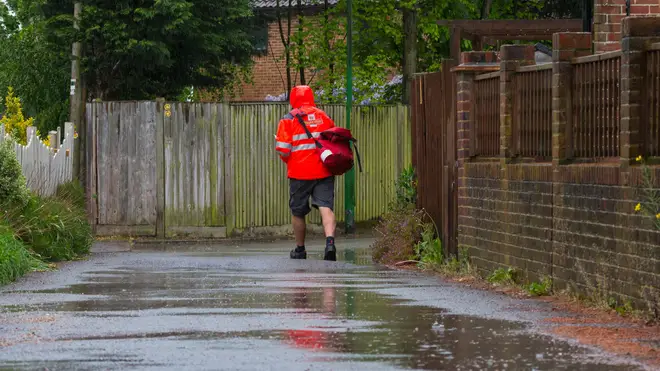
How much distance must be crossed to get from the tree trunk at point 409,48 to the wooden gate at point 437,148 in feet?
51.4

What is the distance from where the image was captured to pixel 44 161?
1866cm

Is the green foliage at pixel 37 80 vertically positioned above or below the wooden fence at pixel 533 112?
above

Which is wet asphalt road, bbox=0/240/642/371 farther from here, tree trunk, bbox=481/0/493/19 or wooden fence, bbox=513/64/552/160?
tree trunk, bbox=481/0/493/19

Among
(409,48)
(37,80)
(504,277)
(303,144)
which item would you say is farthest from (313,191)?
(37,80)

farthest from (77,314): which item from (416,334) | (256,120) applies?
(256,120)

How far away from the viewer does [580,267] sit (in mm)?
10195

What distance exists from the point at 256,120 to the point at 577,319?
1493 cm

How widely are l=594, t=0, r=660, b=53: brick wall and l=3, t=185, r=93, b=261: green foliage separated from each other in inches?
231

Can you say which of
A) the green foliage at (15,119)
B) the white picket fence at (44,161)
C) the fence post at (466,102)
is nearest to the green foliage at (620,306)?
the fence post at (466,102)

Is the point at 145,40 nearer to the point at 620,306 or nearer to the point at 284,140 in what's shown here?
the point at 284,140

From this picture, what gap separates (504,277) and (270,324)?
3585 millimetres

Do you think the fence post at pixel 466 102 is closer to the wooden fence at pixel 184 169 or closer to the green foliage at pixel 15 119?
the wooden fence at pixel 184 169

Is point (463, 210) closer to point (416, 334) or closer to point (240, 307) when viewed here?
point (240, 307)

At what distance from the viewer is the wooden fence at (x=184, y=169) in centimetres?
2295
